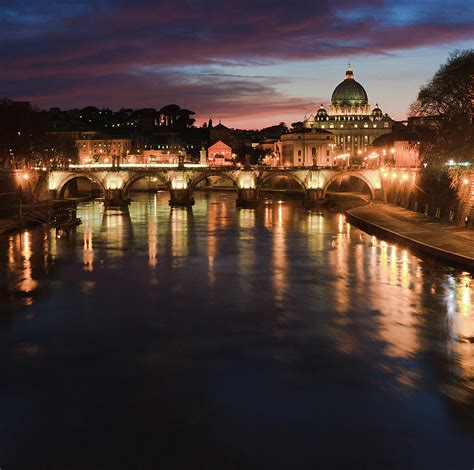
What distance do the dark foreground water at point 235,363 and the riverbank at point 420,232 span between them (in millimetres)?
1187

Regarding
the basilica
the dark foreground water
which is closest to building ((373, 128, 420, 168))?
the dark foreground water

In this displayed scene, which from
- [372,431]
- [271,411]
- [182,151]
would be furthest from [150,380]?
[182,151]

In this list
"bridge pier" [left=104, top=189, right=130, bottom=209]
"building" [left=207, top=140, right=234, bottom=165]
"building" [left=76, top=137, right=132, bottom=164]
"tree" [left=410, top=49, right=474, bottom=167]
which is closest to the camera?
"tree" [left=410, top=49, right=474, bottom=167]

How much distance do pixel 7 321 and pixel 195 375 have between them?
7533 millimetres

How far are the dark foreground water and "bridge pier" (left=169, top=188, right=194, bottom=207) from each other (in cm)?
3404

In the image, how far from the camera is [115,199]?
65938 millimetres

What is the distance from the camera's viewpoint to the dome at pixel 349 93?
5719 inches

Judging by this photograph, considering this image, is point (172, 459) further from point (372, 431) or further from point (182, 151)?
point (182, 151)

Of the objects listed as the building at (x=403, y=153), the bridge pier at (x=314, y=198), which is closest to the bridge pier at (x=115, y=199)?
the bridge pier at (x=314, y=198)

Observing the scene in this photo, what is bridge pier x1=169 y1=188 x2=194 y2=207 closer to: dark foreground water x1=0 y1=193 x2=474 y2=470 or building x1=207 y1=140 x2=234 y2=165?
dark foreground water x1=0 y1=193 x2=474 y2=470

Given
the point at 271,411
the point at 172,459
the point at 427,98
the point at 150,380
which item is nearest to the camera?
the point at 172,459

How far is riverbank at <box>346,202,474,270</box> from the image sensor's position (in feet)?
96.5

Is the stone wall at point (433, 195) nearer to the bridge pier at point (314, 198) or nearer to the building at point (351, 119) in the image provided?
the bridge pier at point (314, 198)

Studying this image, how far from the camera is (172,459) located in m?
11.8
